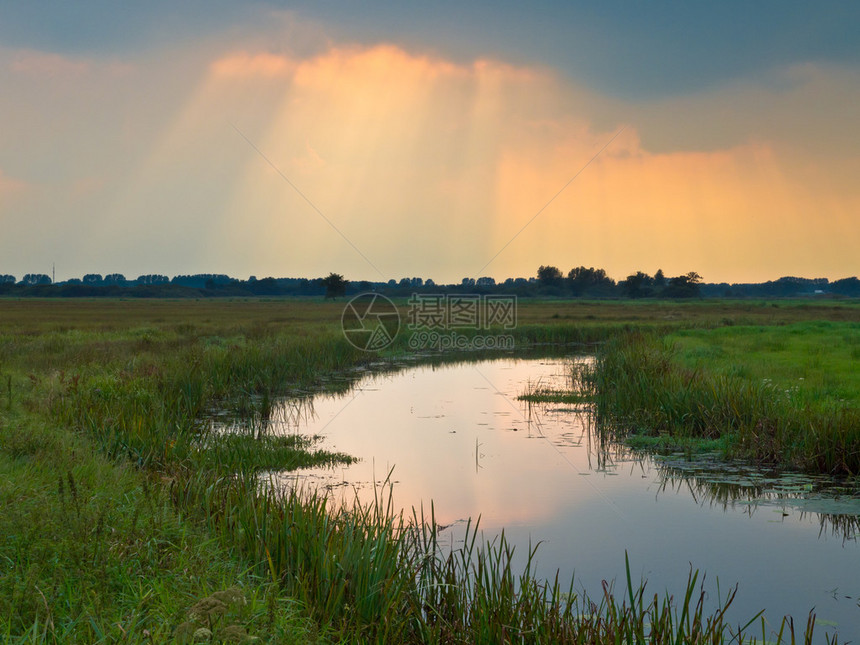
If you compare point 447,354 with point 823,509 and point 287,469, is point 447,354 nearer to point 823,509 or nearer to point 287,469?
point 287,469

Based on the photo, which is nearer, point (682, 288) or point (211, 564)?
point (211, 564)

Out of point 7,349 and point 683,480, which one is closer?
point 683,480

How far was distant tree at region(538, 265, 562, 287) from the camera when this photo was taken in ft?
620

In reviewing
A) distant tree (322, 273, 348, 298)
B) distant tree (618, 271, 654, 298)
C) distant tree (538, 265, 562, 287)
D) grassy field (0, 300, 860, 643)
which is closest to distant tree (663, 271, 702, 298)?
distant tree (618, 271, 654, 298)

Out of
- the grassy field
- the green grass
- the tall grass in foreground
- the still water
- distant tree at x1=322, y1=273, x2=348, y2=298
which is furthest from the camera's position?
distant tree at x1=322, y1=273, x2=348, y2=298

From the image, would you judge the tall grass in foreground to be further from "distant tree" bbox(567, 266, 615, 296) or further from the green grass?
"distant tree" bbox(567, 266, 615, 296)

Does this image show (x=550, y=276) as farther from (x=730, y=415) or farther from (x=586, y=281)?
(x=730, y=415)

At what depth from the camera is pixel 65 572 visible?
5.25 metres

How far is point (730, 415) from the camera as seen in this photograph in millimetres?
14727

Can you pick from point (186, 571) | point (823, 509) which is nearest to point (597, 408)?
point (823, 509)

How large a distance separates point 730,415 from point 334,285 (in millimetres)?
133076

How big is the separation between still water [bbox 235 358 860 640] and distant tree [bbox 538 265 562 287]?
17324 centimetres

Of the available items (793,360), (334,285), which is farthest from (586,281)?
(793,360)

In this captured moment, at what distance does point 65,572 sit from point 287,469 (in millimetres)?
7350
